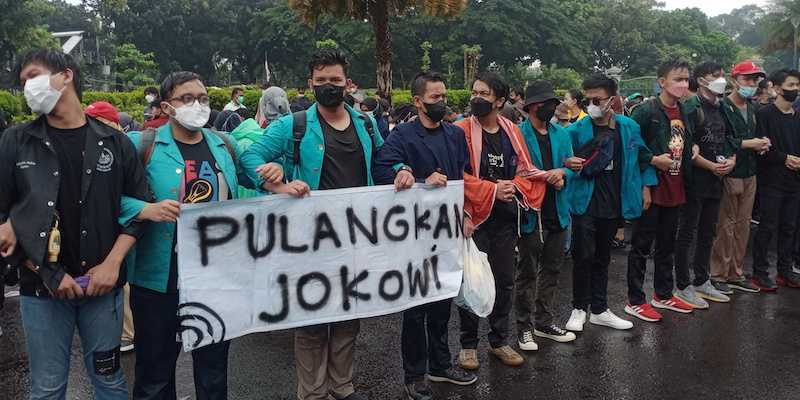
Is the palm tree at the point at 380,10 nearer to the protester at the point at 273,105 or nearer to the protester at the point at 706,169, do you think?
the protester at the point at 273,105

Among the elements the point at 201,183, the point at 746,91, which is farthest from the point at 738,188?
the point at 201,183

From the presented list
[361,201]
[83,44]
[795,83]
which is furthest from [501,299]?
[83,44]

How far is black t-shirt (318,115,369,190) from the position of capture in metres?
3.58

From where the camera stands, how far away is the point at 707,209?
6.17 meters

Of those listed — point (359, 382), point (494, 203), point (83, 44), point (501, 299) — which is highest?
point (83, 44)

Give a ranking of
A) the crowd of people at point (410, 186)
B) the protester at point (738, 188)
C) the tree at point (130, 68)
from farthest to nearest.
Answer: the tree at point (130, 68)
the protester at point (738, 188)
the crowd of people at point (410, 186)

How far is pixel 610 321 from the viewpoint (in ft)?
17.8

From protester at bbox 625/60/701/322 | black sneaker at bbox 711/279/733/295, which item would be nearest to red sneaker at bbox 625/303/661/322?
protester at bbox 625/60/701/322

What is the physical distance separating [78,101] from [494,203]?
254 centimetres

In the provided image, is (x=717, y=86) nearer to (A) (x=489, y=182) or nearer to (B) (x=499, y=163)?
(B) (x=499, y=163)

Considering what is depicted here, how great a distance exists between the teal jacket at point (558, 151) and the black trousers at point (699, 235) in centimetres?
172

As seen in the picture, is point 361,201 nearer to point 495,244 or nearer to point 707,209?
point 495,244

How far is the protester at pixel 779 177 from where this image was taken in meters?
6.44

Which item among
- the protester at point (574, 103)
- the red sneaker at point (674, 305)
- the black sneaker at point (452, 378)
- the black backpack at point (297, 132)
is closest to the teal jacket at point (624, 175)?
the red sneaker at point (674, 305)
